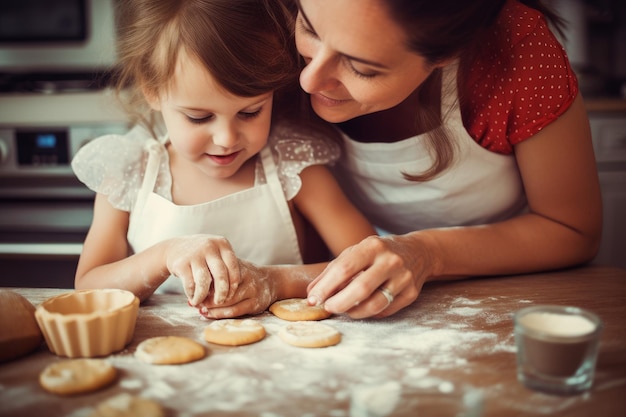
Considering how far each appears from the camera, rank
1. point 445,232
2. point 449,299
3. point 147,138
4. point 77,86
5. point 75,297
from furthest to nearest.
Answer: point 77,86, point 147,138, point 445,232, point 449,299, point 75,297

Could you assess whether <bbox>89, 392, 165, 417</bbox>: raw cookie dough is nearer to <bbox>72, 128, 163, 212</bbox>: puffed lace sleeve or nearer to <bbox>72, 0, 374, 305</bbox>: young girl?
<bbox>72, 0, 374, 305</bbox>: young girl

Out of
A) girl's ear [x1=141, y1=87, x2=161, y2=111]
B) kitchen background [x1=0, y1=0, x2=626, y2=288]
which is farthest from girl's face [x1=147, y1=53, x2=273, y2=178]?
kitchen background [x1=0, y1=0, x2=626, y2=288]

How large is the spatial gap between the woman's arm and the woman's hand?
43 millimetres

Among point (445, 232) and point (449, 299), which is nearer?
point (449, 299)

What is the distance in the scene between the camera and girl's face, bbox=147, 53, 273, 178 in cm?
111

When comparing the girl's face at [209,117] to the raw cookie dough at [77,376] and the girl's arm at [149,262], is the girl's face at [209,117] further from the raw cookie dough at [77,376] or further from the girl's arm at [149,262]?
the raw cookie dough at [77,376]

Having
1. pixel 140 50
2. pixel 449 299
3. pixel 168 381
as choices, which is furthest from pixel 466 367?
pixel 140 50

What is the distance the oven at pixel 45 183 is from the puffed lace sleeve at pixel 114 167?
922mm

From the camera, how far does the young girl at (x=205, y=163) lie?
3.62 ft

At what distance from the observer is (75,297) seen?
0.92 m

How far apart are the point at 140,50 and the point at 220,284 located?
539 millimetres

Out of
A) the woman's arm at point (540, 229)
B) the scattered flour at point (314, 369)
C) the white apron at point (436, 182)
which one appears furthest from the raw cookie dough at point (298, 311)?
the white apron at point (436, 182)

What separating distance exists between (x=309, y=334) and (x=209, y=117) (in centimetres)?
48

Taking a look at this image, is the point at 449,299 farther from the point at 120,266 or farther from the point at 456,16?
the point at 120,266
